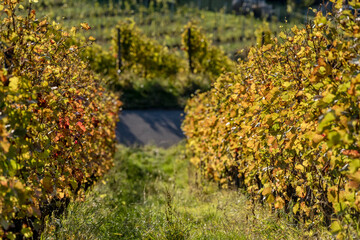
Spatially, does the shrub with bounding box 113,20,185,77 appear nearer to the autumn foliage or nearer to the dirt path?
the dirt path

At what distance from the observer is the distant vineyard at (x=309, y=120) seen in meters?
2.45

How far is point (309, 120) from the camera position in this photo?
294 cm

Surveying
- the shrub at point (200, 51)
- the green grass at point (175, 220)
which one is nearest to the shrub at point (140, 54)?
the shrub at point (200, 51)

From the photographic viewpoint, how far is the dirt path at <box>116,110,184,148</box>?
31.9ft

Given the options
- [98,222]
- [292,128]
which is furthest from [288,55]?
[98,222]

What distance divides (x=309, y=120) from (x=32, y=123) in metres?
1.79

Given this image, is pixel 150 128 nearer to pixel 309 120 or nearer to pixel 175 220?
pixel 175 220

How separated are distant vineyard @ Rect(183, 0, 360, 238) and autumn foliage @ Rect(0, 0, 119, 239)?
1507 millimetres

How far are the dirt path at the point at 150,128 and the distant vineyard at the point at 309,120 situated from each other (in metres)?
4.40

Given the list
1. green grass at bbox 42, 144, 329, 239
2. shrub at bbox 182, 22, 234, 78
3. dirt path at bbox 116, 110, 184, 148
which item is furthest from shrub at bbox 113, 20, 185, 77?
green grass at bbox 42, 144, 329, 239

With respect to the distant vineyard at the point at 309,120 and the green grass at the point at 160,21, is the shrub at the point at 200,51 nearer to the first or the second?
the green grass at the point at 160,21

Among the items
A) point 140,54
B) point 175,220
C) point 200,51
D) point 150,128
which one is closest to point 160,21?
point 200,51

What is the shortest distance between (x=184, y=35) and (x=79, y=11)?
17.9 meters

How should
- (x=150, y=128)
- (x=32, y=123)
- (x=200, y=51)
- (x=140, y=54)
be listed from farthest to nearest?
(x=200, y=51) → (x=140, y=54) → (x=150, y=128) → (x=32, y=123)
